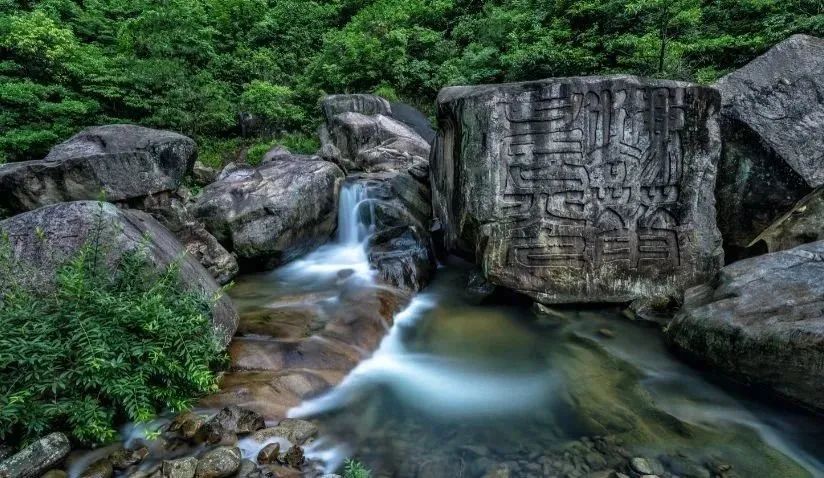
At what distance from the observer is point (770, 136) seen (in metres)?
5.55

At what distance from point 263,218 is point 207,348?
14.2ft

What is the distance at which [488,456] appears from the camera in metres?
3.40

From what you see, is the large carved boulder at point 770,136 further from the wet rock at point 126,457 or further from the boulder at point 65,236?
the wet rock at point 126,457

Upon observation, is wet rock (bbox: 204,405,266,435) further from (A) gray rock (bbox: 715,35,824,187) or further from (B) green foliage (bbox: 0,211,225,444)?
(A) gray rock (bbox: 715,35,824,187)

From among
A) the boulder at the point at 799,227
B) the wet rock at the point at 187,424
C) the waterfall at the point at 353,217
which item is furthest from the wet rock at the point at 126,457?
the boulder at the point at 799,227

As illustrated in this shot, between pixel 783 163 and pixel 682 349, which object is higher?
pixel 783 163

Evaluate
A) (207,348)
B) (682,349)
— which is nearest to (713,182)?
(682,349)

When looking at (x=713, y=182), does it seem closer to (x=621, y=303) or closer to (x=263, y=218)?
(x=621, y=303)

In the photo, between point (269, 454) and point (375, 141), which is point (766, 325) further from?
point (375, 141)

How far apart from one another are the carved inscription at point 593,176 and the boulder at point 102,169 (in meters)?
5.29

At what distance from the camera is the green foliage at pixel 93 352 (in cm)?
274

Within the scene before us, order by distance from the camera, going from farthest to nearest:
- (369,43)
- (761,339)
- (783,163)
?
(369,43), (783,163), (761,339)

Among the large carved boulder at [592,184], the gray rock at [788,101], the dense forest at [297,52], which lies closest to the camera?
the gray rock at [788,101]

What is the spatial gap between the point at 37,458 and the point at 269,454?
138cm
